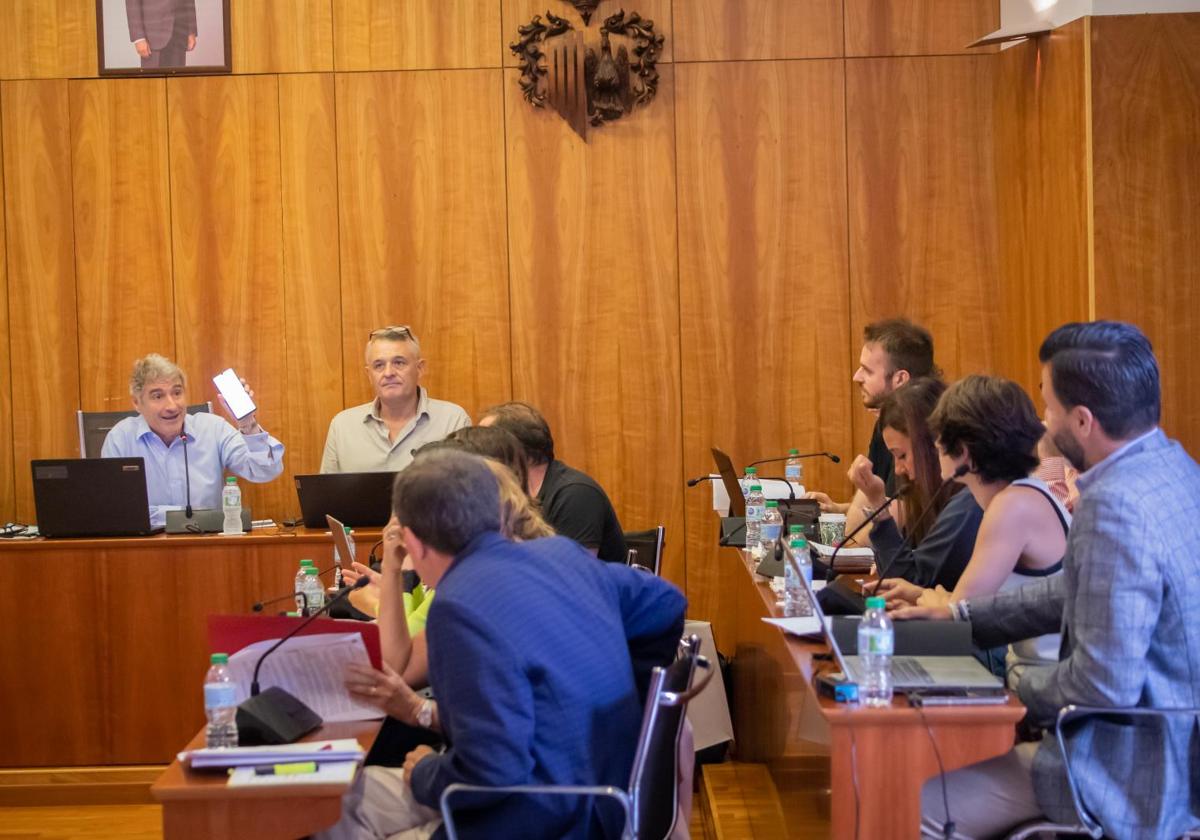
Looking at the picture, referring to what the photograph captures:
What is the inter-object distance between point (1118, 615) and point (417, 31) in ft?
15.3

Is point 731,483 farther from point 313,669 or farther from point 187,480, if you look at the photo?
point 313,669

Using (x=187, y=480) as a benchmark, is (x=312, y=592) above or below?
below

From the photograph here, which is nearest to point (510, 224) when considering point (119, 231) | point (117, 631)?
point (119, 231)

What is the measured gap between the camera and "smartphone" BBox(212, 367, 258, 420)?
522cm

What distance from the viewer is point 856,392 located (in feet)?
20.1

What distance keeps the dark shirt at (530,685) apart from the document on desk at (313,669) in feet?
1.08

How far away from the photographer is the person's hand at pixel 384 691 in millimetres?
2676

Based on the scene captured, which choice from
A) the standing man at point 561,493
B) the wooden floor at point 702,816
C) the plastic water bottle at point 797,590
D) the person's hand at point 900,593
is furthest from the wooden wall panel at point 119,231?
the person's hand at point 900,593

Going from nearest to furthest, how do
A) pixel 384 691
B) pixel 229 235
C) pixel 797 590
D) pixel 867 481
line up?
pixel 384 691
pixel 797 590
pixel 867 481
pixel 229 235

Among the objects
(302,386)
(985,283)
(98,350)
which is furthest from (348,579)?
(985,283)

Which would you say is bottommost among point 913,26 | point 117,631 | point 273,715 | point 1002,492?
point 117,631

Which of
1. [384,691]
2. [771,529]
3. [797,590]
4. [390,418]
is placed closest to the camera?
[384,691]

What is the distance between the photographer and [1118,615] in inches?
90.7

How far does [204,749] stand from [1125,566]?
1.72 m
